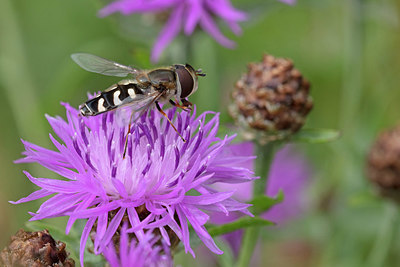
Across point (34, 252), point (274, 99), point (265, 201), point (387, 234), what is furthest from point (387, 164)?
point (34, 252)

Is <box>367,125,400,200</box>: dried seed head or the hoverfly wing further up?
the hoverfly wing

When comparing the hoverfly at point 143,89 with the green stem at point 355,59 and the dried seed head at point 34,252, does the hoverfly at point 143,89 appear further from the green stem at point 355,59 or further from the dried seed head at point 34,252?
the green stem at point 355,59

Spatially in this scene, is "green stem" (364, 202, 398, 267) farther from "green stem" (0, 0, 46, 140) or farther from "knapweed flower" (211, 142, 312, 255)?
"green stem" (0, 0, 46, 140)

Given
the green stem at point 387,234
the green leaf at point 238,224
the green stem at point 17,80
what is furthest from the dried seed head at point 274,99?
the green stem at point 17,80

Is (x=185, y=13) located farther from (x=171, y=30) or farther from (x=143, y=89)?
(x=143, y=89)

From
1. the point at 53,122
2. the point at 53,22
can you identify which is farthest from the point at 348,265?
the point at 53,22

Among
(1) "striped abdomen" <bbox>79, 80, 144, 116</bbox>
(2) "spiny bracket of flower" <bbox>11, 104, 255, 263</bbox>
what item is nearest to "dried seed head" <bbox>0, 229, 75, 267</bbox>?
(2) "spiny bracket of flower" <bbox>11, 104, 255, 263</bbox>
